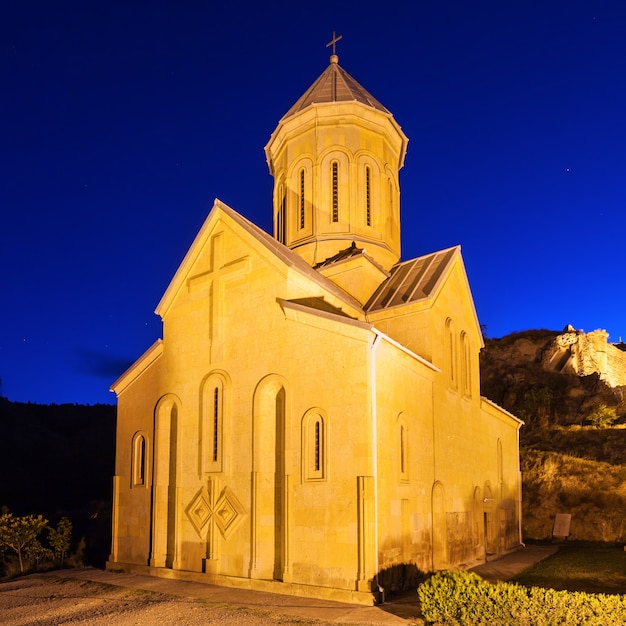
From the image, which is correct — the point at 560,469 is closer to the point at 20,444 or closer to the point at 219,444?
the point at 219,444

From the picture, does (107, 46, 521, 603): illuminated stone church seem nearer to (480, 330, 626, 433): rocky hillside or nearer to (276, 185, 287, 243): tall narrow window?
(276, 185, 287, 243): tall narrow window

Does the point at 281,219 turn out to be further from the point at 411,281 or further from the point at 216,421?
the point at 216,421

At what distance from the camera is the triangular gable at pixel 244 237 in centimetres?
1397

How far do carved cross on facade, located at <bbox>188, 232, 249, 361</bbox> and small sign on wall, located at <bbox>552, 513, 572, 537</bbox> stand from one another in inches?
640

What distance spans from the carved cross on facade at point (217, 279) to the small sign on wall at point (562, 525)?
53.3 ft

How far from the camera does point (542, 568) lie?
51.6ft

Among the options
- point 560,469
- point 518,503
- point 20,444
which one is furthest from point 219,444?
point 20,444

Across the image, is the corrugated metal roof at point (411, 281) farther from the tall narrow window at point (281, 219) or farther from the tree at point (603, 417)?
the tree at point (603, 417)

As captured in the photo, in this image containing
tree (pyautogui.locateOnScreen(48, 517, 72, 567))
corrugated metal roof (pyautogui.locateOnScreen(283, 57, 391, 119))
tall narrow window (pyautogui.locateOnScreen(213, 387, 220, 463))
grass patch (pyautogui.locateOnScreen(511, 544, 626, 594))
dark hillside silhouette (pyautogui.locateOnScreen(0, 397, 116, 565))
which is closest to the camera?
grass patch (pyautogui.locateOnScreen(511, 544, 626, 594))

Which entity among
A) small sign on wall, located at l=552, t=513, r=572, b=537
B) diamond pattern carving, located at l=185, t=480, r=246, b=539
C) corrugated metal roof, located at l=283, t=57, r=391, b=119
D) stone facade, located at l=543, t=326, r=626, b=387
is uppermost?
corrugated metal roof, located at l=283, t=57, r=391, b=119

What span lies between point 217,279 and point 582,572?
11038mm

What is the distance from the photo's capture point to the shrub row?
7.52m

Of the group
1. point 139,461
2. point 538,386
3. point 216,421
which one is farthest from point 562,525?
point 538,386

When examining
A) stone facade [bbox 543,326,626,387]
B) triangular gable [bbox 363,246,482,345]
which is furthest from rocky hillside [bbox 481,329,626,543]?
triangular gable [bbox 363,246,482,345]
